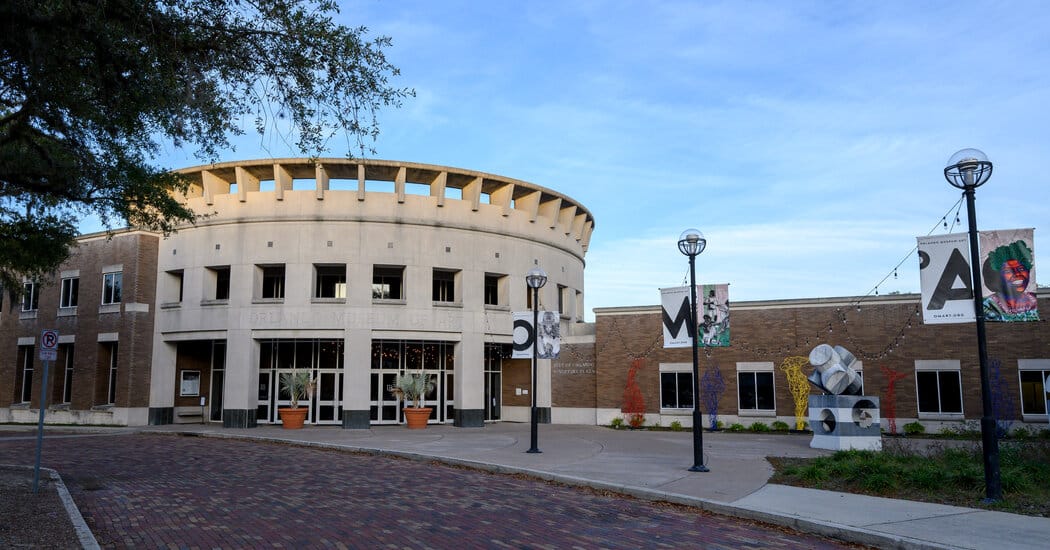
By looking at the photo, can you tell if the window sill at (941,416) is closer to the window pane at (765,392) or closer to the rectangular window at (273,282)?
the window pane at (765,392)

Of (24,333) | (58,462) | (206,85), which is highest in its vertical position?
(206,85)

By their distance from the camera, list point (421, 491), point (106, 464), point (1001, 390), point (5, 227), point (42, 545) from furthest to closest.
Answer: point (1001, 390) → point (5, 227) → point (106, 464) → point (421, 491) → point (42, 545)

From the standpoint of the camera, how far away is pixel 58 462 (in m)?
18.0

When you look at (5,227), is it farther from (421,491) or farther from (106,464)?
(421,491)

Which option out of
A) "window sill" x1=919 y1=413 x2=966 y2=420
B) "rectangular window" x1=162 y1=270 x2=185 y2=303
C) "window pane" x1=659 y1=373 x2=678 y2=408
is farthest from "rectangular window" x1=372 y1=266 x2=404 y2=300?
"window sill" x1=919 y1=413 x2=966 y2=420

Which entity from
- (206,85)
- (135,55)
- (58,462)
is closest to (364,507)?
(206,85)

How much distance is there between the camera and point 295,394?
29.9 meters

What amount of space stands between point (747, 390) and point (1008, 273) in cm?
1643

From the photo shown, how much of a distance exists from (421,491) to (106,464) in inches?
359

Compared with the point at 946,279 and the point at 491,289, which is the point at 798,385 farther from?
the point at 946,279

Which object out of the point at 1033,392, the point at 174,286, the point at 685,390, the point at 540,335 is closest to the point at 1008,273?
the point at 540,335

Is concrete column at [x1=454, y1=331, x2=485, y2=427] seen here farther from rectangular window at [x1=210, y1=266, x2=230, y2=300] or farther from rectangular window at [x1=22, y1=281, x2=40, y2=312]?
rectangular window at [x1=22, y1=281, x2=40, y2=312]

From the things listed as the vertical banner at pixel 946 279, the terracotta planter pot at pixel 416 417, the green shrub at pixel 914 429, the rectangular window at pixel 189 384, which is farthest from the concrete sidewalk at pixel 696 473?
the green shrub at pixel 914 429

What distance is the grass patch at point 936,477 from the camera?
11.4m
